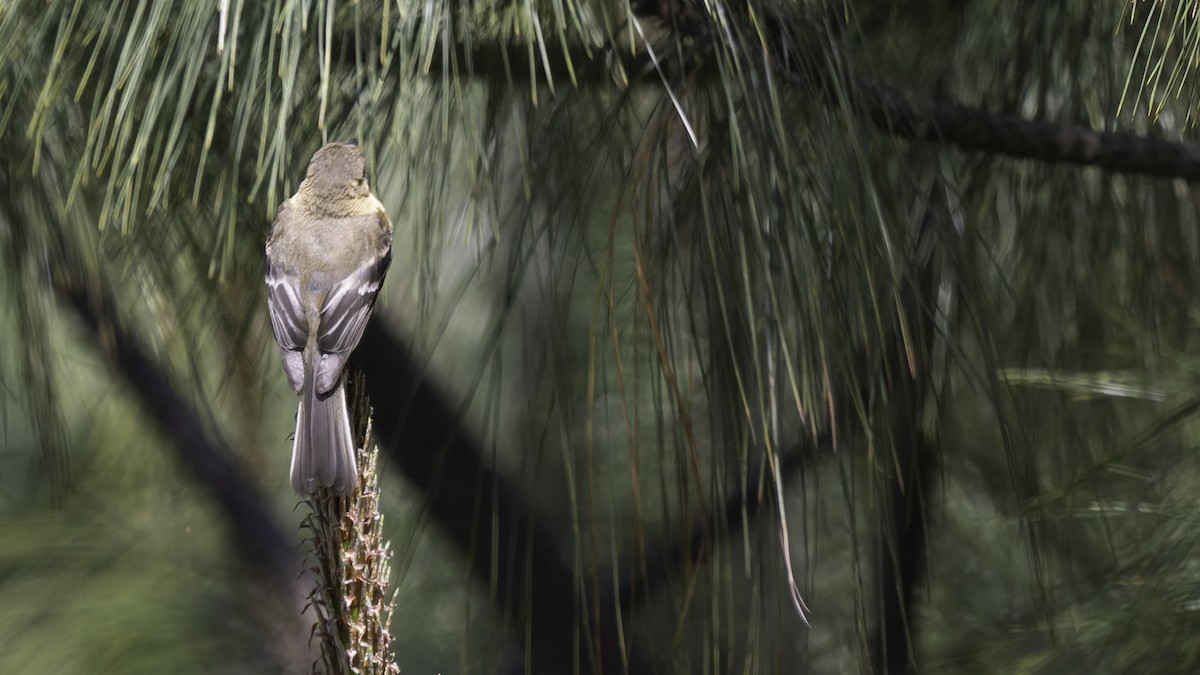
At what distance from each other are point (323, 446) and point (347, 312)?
18cm

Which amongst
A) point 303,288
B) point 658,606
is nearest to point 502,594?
point 658,606

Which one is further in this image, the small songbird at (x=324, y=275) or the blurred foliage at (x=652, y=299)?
the small songbird at (x=324, y=275)

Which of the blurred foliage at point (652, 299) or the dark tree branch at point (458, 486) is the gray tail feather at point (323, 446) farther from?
the dark tree branch at point (458, 486)

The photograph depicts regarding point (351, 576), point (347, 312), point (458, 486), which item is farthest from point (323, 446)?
point (458, 486)

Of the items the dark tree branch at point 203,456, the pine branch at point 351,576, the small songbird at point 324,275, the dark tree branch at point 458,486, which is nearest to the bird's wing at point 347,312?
the small songbird at point 324,275

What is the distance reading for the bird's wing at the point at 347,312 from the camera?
2.35ft

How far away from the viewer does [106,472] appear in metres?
1.53

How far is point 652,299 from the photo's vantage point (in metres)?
0.63

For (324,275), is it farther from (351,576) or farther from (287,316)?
(351,576)

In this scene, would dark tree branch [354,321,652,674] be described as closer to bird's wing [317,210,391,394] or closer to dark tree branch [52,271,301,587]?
dark tree branch [52,271,301,587]

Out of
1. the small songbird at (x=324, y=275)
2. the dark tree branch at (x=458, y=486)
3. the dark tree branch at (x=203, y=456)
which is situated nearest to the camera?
the small songbird at (x=324, y=275)

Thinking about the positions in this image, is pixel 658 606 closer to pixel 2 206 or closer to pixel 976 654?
pixel 976 654

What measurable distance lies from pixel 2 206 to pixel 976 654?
0.85m

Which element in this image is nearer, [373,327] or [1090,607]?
[1090,607]
